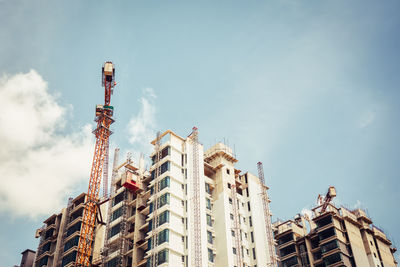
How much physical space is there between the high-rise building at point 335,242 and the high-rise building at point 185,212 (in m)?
17.6

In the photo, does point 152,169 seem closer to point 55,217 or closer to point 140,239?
point 140,239

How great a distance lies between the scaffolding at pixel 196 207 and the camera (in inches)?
3467

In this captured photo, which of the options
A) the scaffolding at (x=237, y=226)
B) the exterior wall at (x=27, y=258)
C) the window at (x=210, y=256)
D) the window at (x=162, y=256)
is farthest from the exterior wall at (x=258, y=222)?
the exterior wall at (x=27, y=258)

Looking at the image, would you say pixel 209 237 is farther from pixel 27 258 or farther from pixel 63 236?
pixel 27 258

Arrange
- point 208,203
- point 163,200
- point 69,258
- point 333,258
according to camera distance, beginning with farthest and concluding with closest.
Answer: point 69,258 < point 333,258 < point 208,203 < point 163,200

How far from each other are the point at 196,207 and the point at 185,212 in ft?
8.75

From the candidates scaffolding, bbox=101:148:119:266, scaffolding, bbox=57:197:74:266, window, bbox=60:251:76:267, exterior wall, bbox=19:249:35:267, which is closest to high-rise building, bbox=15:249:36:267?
exterior wall, bbox=19:249:35:267

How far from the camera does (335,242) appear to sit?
112188mm

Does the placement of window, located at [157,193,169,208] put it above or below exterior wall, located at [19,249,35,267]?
below

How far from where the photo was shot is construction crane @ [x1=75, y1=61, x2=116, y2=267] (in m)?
114

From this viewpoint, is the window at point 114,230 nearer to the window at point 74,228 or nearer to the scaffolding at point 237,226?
the window at point 74,228

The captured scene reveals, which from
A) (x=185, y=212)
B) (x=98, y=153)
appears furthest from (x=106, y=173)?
(x=185, y=212)

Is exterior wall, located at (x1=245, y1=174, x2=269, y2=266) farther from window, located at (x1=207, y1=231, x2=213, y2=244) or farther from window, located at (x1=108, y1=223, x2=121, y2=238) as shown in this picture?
window, located at (x1=108, y1=223, x2=121, y2=238)

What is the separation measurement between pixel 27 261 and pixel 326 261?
80.7 m
